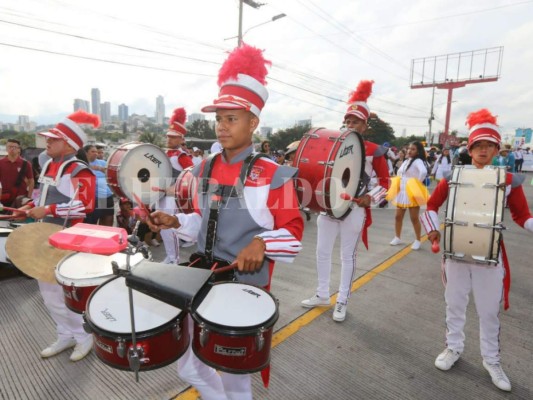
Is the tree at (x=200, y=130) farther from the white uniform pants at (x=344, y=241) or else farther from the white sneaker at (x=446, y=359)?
the white sneaker at (x=446, y=359)

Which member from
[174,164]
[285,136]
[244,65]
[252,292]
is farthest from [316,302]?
[285,136]

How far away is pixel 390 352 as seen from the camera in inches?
114

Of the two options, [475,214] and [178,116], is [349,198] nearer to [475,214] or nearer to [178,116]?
[475,214]

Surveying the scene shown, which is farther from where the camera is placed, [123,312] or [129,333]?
[123,312]

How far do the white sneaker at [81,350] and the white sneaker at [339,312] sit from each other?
2.31 m

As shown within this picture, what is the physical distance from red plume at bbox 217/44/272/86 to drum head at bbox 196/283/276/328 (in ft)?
4.08

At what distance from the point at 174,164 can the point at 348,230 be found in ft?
10.6

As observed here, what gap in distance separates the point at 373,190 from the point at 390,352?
1544 mm

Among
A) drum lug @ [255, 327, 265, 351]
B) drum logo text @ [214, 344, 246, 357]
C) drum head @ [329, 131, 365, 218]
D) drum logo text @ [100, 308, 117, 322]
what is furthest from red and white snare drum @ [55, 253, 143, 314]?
drum head @ [329, 131, 365, 218]

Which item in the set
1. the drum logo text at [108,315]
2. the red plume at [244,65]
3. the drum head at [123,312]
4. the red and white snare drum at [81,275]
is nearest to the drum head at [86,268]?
the red and white snare drum at [81,275]

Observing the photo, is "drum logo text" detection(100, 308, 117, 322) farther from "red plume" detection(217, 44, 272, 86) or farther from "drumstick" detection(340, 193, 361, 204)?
"drumstick" detection(340, 193, 361, 204)

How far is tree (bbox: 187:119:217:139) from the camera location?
66938mm

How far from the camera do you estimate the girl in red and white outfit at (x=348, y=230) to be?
3445mm

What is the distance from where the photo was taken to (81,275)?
212 cm
